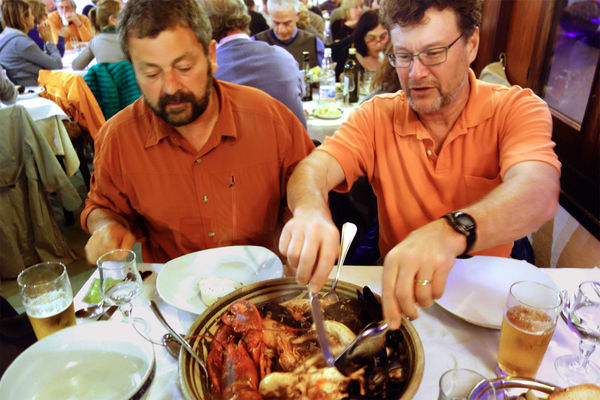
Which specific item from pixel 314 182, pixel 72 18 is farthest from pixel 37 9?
pixel 314 182

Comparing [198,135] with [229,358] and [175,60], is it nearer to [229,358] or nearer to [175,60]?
[175,60]

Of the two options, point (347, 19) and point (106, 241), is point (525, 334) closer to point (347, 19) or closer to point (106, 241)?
point (106, 241)

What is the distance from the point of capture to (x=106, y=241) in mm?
1280

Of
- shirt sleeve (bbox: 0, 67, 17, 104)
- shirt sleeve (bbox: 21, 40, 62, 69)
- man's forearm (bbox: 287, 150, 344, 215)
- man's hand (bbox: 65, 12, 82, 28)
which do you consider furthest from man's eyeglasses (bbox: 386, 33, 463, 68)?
man's hand (bbox: 65, 12, 82, 28)

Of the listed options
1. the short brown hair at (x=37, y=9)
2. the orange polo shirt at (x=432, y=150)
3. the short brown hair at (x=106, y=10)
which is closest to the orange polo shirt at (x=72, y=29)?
the short brown hair at (x=37, y=9)

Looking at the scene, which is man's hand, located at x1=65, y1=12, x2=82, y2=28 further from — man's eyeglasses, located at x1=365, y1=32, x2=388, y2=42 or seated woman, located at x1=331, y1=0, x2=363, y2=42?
man's eyeglasses, located at x1=365, y1=32, x2=388, y2=42

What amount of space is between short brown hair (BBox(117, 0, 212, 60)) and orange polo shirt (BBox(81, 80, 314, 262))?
0.92 ft

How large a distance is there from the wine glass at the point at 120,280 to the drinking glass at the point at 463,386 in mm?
746

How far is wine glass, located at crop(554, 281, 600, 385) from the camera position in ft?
2.88

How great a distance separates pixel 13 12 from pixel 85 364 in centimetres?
480

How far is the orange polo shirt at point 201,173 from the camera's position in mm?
1562

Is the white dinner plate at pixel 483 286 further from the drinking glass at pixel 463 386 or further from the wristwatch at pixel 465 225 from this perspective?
the drinking glass at pixel 463 386

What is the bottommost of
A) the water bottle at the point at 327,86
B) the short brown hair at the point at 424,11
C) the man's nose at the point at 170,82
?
the water bottle at the point at 327,86

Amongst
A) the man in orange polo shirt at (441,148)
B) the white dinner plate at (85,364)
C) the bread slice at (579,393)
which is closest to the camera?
the bread slice at (579,393)
